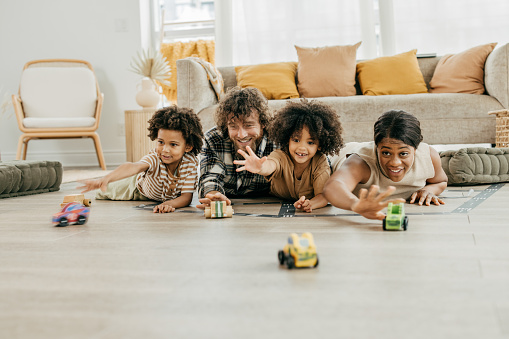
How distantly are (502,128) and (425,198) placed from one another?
1.44 metres

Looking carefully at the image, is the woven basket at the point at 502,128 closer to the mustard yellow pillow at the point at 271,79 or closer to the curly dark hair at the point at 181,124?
the mustard yellow pillow at the point at 271,79

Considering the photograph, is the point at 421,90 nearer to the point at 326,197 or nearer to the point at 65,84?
the point at 326,197

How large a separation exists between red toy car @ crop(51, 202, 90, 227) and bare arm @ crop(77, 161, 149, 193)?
0.09 metres

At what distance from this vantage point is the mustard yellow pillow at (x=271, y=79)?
3.41 meters

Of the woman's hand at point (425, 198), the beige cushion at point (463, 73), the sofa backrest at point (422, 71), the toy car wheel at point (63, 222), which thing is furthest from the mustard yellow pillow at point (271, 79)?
the toy car wheel at point (63, 222)

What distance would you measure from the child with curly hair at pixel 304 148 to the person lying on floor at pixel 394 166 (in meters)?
0.10

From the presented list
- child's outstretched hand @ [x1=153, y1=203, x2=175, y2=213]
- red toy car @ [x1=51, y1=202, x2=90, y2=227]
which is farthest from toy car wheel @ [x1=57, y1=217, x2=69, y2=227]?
child's outstretched hand @ [x1=153, y1=203, x2=175, y2=213]

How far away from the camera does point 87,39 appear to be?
479 centimetres

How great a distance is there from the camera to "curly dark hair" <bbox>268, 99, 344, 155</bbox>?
1.76m

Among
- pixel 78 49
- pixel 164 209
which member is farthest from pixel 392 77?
pixel 78 49

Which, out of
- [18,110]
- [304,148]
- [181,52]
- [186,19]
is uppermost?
[186,19]

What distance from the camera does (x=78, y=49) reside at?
15.8 ft

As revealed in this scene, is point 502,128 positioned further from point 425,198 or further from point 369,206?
point 369,206

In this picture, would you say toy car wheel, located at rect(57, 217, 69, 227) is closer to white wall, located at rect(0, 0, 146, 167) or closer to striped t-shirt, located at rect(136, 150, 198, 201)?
striped t-shirt, located at rect(136, 150, 198, 201)
